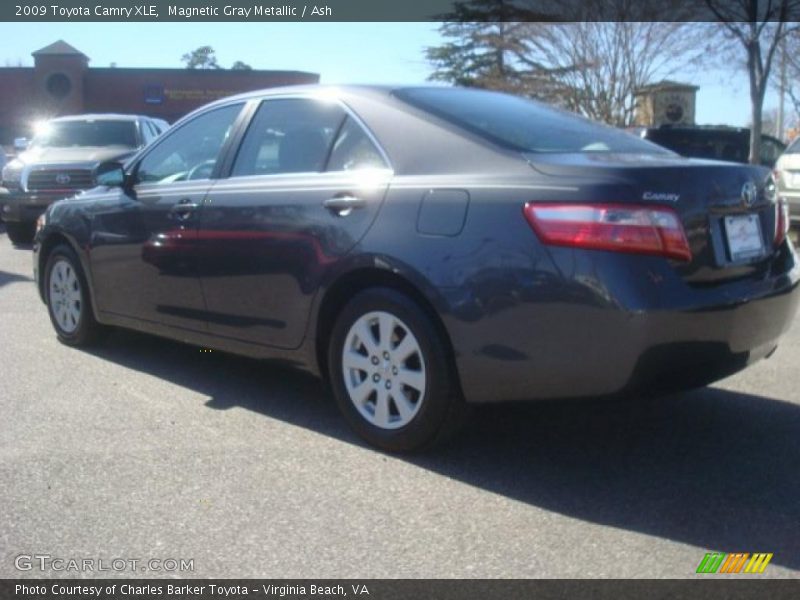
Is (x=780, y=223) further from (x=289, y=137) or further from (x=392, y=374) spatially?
(x=289, y=137)

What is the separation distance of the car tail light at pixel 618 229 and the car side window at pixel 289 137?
1.42m

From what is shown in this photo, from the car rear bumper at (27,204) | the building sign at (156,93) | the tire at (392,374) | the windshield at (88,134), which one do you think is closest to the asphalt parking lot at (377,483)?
the tire at (392,374)

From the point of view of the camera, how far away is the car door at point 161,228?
210 inches

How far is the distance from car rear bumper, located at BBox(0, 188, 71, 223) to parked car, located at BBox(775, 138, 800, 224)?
869cm

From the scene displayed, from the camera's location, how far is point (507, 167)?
4039 millimetres

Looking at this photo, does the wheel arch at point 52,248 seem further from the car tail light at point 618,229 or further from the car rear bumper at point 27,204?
the car rear bumper at point 27,204

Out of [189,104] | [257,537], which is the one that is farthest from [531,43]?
[257,537]

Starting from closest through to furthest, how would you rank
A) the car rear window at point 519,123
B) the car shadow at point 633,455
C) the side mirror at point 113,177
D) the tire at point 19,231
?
the car shadow at point 633,455, the car rear window at point 519,123, the side mirror at point 113,177, the tire at point 19,231

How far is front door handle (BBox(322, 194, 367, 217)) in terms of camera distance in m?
4.41

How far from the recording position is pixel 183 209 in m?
5.33

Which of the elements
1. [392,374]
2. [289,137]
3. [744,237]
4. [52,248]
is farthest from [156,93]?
[744,237]

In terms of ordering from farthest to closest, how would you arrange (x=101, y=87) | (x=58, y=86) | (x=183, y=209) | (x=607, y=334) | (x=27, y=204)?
(x=101, y=87)
(x=58, y=86)
(x=27, y=204)
(x=183, y=209)
(x=607, y=334)

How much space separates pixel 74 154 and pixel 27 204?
39.1 inches
